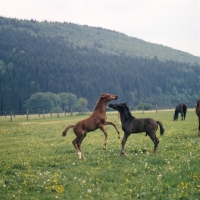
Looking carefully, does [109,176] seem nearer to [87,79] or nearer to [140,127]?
[140,127]

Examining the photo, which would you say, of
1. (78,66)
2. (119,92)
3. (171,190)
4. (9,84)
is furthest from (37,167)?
(78,66)

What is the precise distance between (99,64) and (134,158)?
580 feet

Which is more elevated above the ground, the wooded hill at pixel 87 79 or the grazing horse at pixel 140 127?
the wooded hill at pixel 87 79

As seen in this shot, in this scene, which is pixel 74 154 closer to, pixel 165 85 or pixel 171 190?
pixel 171 190

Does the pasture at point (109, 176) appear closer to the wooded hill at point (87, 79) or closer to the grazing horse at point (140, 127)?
the grazing horse at point (140, 127)

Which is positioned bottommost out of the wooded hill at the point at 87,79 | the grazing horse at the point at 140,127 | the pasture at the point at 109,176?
the pasture at the point at 109,176

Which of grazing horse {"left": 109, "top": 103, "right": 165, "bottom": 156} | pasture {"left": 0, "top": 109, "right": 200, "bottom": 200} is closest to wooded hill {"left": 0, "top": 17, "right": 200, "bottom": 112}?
grazing horse {"left": 109, "top": 103, "right": 165, "bottom": 156}

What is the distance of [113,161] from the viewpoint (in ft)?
44.7

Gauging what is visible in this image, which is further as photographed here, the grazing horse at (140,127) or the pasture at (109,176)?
the grazing horse at (140,127)

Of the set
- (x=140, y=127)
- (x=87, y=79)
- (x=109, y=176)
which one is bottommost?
(x=109, y=176)

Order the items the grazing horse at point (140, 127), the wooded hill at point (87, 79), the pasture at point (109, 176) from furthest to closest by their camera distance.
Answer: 1. the wooded hill at point (87, 79)
2. the grazing horse at point (140, 127)
3. the pasture at point (109, 176)

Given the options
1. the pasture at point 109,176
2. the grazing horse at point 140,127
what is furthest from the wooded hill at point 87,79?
the pasture at point 109,176

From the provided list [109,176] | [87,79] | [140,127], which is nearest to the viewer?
[109,176]

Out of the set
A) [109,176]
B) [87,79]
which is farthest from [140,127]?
[87,79]
